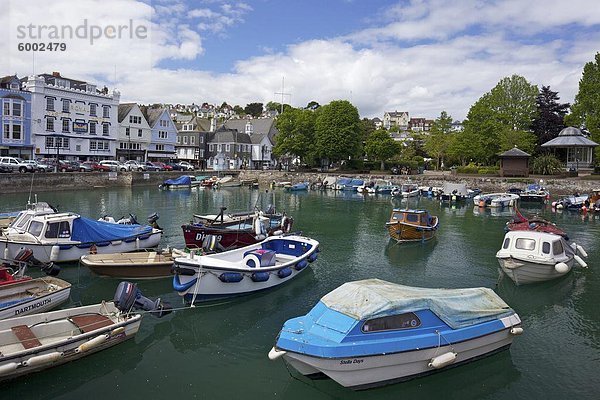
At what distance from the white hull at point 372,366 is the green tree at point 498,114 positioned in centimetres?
8038

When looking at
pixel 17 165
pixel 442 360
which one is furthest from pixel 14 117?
pixel 442 360

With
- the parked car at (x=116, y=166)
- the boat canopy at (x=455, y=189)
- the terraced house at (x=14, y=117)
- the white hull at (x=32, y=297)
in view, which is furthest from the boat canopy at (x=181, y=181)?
the white hull at (x=32, y=297)

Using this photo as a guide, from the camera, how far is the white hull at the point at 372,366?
11.1 m

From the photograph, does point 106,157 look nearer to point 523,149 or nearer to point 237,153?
point 237,153

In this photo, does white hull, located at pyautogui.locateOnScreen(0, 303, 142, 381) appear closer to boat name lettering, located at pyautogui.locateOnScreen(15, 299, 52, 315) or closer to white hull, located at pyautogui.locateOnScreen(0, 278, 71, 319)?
white hull, located at pyautogui.locateOnScreen(0, 278, 71, 319)

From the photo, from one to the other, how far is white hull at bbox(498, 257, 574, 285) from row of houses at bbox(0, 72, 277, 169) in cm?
6977

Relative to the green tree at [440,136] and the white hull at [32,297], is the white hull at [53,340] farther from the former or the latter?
the green tree at [440,136]

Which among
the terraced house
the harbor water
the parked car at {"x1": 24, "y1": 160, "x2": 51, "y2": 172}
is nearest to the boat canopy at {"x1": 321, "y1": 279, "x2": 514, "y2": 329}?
the harbor water

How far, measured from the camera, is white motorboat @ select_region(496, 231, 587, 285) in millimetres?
20984

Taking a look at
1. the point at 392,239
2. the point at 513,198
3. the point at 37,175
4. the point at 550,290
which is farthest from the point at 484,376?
the point at 37,175

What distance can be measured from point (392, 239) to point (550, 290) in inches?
519

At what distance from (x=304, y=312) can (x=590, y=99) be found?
75587mm

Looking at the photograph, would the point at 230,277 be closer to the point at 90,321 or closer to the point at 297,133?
the point at 90,321

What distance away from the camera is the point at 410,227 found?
31.9 metres
